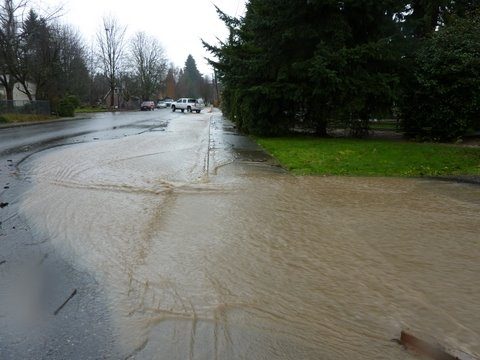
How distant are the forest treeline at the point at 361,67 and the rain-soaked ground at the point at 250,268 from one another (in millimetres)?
7321

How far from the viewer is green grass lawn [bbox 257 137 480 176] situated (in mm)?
10922

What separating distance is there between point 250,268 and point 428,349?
2.10 m

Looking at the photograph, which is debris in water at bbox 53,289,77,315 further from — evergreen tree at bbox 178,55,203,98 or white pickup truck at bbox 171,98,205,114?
evergreen tree at bbox 178,55,203,98

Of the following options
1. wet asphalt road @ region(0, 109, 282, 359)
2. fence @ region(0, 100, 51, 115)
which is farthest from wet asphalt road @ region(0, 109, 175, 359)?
fence @ region(0, 100, 51, 115)

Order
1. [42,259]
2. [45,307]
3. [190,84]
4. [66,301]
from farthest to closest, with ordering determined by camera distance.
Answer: [190,84] → [42,259] → [66,301] → [45,307]

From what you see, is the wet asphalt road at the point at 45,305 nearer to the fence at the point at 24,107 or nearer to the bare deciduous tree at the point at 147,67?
the fence at the point at 24,107

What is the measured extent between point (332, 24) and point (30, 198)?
12399 mm

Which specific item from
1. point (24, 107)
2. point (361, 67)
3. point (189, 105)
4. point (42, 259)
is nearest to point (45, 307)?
point (42, 259)

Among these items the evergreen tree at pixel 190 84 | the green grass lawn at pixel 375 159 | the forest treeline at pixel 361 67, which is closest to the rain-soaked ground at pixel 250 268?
the green grass lawn at pixel 375 159

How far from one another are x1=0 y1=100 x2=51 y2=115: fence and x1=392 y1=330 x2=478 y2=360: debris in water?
36.4 m

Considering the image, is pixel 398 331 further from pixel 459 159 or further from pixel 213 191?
pixel 459 159

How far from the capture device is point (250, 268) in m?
4.88

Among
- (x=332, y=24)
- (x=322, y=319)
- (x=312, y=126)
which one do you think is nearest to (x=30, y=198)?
(x=322, y=319)

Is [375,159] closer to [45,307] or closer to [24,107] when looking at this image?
[45,307]
